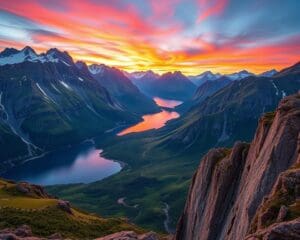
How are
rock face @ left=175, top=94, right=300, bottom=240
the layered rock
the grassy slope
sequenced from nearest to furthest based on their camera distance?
1. the layered rock
2. rock face @ left=175, top=94, right=300, bottom=240
3. the grassy slope

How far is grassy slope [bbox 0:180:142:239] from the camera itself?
66125 millimetres

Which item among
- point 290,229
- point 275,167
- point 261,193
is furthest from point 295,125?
point 290,229

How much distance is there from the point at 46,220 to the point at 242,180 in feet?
110

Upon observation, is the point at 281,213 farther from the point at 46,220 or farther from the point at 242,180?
the point at 46,220

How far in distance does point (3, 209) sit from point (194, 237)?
3329 cm

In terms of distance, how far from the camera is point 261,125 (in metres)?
56.0

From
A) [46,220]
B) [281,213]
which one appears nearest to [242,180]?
[281,213]

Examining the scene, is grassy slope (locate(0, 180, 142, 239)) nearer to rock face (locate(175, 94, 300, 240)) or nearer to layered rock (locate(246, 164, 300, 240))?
rock face (locate(175, 94, 300, 240))

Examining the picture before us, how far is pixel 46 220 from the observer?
6975cm

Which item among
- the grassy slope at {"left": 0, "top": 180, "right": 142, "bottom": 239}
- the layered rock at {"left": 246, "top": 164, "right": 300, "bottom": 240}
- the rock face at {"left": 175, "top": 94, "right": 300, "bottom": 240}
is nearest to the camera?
the layered rock at {"left": 246, "top": 164, "right": 300, "bottom": 240}

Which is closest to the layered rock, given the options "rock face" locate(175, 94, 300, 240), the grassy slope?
"rock face" locate(175, 94, 300, 240)

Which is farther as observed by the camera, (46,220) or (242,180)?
(46,220)

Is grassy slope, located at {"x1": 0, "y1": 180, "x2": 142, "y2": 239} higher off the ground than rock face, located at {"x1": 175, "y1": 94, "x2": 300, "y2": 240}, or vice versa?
rock face, located at {"x1": 175, "y1": 94, "x2": 300, "y2": 240}

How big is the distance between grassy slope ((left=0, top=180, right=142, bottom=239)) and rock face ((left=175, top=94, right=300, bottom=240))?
1673 centimetres
